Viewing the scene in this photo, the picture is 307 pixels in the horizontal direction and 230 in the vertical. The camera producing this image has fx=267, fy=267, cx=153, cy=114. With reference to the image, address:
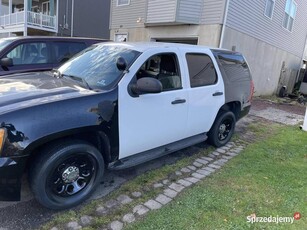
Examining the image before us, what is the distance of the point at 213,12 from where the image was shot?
33.2ft

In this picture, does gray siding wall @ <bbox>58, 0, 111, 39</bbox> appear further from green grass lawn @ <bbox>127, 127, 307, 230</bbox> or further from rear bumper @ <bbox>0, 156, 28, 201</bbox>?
rear bumper @ <bbox>0, 156, 28, 201</bbox>

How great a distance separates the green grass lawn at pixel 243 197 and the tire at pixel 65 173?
75 centimetres

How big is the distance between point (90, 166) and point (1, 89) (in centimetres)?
133

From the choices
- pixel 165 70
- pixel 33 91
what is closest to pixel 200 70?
pixel 165 70

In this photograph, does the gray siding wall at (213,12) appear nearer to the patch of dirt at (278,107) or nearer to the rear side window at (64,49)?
the patch of dirt at (278,107)

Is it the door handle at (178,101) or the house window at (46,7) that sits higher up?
the house window at (46,7)

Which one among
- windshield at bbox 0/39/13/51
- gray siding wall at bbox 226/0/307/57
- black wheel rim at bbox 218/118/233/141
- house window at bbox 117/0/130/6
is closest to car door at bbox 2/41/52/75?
windshield at bbox 0/39/13/51

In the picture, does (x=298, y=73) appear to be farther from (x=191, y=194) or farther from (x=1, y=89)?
(x=1, y=89)

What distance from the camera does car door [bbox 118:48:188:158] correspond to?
10.6ft

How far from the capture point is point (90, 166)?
313 centimetres

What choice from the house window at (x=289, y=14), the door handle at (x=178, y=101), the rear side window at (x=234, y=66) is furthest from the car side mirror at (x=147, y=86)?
the house window at (x=289, y=14)

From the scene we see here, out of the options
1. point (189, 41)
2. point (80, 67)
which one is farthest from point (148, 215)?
point (189, 41)

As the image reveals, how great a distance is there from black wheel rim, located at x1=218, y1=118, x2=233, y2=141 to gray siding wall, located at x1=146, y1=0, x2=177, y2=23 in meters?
6.54

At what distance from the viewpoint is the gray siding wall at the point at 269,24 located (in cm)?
1057
